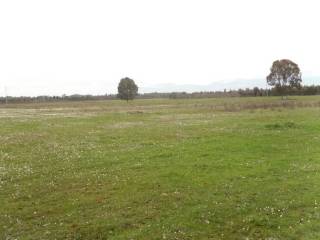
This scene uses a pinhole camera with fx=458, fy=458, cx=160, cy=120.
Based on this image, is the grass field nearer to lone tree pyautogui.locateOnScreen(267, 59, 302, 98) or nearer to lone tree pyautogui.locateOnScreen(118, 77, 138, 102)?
lone tree pyautogui.locateOnScreen(267, 59, 302, 98)

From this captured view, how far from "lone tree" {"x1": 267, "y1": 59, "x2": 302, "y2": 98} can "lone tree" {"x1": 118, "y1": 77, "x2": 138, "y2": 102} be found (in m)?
47.8

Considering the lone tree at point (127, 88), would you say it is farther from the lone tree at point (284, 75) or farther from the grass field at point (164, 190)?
the grass field at point (164, 190)

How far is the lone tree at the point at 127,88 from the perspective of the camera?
15738cm

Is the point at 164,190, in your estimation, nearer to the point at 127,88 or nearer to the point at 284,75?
the point at 284,75

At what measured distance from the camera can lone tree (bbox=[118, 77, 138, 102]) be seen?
157375 millimetres

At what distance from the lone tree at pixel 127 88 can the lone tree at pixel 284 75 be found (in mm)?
47811

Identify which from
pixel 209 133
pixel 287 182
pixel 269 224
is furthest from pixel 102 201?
pixel 209 133

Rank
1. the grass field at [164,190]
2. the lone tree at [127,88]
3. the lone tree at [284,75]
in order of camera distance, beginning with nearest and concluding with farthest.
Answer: the grass field at [164,190] → the lone tree at [284,75] → the lone tree at [127,88]

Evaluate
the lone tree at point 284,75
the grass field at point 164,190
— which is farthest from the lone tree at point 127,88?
the grass field at point 164,190

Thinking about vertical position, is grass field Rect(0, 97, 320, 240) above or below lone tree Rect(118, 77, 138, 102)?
below

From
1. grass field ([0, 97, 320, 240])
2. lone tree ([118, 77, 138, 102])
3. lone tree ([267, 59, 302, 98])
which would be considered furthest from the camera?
lone tree ([118, 77, 138, 102])

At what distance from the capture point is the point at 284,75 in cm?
13075

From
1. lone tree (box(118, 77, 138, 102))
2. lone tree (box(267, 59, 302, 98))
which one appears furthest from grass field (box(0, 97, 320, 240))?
lone tree (box(118, 77, 138, 102))

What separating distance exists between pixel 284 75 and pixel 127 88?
2119 inches
